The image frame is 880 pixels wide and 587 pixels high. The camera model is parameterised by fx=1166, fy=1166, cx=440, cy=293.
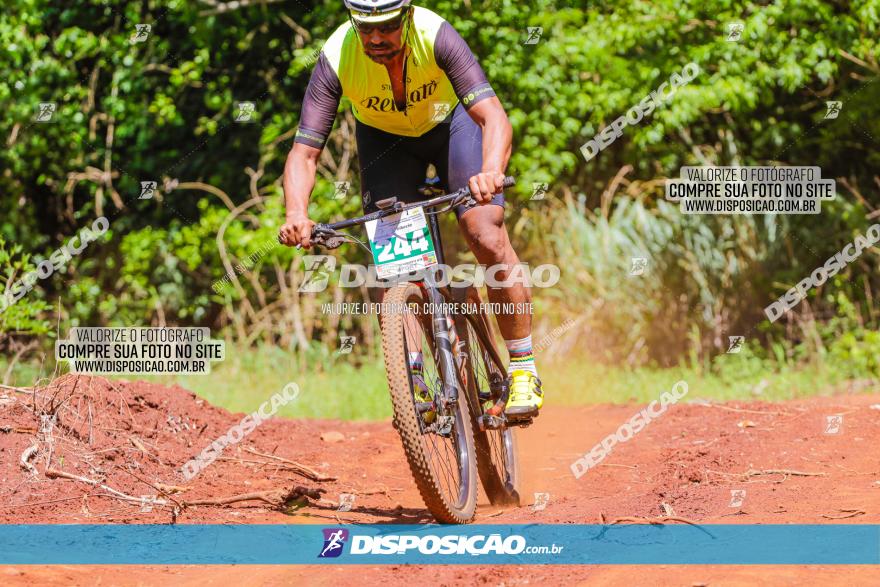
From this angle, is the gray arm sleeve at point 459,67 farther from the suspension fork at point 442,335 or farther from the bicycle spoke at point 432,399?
the bicycle spoke at point 432,399

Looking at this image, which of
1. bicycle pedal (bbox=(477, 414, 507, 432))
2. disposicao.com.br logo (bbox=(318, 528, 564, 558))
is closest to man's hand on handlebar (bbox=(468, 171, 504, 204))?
bicycle pedal (bbox=(477, 414, 507, 432))

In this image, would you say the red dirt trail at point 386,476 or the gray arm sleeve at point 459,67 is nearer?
the red dirt trail at point 386,476

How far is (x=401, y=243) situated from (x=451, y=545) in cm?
135

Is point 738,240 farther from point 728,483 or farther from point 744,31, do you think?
point 728,483

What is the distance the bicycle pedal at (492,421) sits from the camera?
18.2ft

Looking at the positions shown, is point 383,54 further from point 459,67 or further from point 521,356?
point 521,356

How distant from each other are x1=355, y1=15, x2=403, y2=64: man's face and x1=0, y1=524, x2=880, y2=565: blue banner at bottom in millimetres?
2139

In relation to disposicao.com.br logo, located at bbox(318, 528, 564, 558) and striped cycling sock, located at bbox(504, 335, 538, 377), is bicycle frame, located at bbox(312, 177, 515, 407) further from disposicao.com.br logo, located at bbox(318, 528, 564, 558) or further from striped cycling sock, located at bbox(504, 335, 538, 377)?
disposicao.com.br logo, located at bbox(318, 528, 564, 558)

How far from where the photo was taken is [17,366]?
11461mm

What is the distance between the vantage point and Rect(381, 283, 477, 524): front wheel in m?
4.94

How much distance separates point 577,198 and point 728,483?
763cm

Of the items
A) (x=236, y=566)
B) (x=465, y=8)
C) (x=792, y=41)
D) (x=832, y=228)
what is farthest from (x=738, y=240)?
(x=236, y=566)

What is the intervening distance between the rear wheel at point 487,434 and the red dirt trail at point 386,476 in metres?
0.20

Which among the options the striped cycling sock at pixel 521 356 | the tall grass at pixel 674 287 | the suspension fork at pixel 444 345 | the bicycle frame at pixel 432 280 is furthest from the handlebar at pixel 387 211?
the tall grass at pixel 674 287
